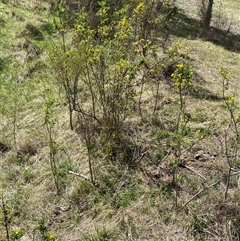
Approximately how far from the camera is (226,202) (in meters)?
3.66

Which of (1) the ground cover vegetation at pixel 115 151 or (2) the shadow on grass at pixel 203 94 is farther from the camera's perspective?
(2) the shadow on grass at pixel 203 94

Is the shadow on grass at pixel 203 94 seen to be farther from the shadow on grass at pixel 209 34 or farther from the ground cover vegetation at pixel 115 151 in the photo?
the shadow on grass at pixel 209 34

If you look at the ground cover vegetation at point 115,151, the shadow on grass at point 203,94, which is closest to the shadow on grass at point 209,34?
the ground cover vegetation at point 115,151

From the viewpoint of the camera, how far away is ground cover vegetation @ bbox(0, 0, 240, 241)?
12.0 ft

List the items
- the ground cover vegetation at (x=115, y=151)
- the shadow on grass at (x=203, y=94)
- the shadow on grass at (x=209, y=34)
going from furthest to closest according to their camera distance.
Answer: the shadow on grass at (x=209, y=34) < the shadow on grass at (x=203, y=94) < the ground cover vegetation at (x=115, y=151)

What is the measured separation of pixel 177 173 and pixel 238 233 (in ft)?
3.08

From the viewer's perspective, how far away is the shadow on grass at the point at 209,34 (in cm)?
998

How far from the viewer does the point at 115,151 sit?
14.7 feet

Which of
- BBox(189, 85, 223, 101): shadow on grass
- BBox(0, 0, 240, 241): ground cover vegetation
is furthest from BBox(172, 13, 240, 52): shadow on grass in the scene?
BBox(189, 85, 223, 101): shadow on grass

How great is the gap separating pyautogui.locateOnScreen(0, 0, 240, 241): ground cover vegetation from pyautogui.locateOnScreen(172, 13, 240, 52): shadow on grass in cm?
359

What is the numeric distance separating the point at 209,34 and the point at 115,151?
7.10m

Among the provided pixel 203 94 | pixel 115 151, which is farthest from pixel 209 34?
pixel 115 151

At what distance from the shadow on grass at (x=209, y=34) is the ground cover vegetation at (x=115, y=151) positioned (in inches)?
142

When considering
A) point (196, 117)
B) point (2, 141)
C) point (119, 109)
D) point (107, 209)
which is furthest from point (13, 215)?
point (196, 117)
